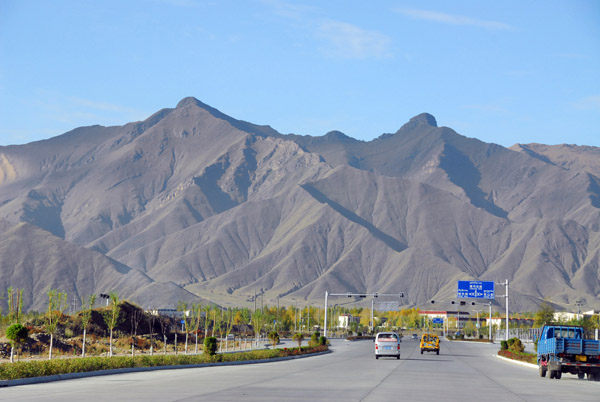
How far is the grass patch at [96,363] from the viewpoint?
94.3ft

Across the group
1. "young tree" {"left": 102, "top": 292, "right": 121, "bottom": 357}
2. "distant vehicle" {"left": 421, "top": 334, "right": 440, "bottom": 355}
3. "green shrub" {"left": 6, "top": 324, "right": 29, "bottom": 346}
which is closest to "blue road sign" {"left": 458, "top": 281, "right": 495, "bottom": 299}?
"distant vehicle" {"left": 421, "top": 334, "right": 440, "bottom": 355}

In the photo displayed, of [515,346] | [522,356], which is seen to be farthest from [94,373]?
[515,346]

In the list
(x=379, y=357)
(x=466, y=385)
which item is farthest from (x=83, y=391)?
(x=379, y=357)

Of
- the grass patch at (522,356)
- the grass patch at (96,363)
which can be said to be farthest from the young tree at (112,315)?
the grass patch at (522,356)

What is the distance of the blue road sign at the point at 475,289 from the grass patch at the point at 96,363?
54826 millimetres

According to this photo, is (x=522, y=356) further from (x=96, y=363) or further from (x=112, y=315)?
(x=112, y=315)

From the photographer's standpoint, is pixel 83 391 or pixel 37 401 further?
pixel 83 391

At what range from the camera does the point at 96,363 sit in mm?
34531

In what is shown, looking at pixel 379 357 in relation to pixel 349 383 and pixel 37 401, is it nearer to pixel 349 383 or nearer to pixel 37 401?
pixel 349 383

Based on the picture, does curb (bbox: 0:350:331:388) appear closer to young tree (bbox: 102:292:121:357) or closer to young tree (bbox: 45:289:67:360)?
young tree (bbox: 45:289:67:360)

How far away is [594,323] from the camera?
150625 mm

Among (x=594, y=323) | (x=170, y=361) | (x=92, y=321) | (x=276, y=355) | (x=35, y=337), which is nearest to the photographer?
(x=170, y=361)

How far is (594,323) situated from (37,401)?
142m

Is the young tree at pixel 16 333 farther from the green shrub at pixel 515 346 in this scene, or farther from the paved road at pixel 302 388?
the green shrub at pixel 515 346
